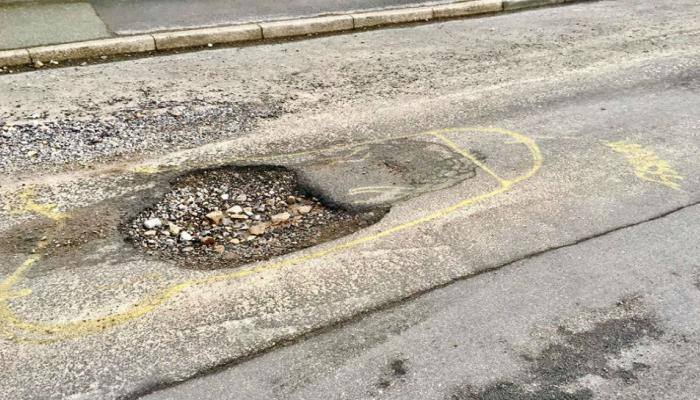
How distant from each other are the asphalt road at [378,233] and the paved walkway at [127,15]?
1068 mm

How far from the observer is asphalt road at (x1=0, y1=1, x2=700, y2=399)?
11.3 ft

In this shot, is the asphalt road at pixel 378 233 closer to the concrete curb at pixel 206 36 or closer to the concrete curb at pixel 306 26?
the concrete curb at pixel 206 36

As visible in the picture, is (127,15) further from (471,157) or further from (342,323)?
(342,323)

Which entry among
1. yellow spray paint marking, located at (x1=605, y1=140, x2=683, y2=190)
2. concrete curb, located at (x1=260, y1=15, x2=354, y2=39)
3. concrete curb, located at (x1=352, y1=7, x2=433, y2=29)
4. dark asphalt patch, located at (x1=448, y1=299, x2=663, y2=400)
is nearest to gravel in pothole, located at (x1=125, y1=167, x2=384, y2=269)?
dark asphalt patch, located at (x1=448, y1=299, x2=663, y2=400)

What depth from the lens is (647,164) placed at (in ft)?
18.7

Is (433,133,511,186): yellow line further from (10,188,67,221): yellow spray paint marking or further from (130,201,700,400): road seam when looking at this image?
(10,188,67,221): yellow spray paint marking

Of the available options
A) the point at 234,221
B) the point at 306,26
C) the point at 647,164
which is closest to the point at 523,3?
the point at 306,26

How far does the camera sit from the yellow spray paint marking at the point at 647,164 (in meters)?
5.45

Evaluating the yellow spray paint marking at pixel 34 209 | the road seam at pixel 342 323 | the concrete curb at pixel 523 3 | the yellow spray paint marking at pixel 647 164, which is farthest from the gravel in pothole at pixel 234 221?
the concrete curb at pixel 523 3

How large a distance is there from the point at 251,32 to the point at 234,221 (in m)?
5.02

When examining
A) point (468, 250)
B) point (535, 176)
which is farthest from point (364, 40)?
point (468, 250)

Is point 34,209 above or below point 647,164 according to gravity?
above

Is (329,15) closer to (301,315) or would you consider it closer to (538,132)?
(538,132)

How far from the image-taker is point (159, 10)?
9.66 m
